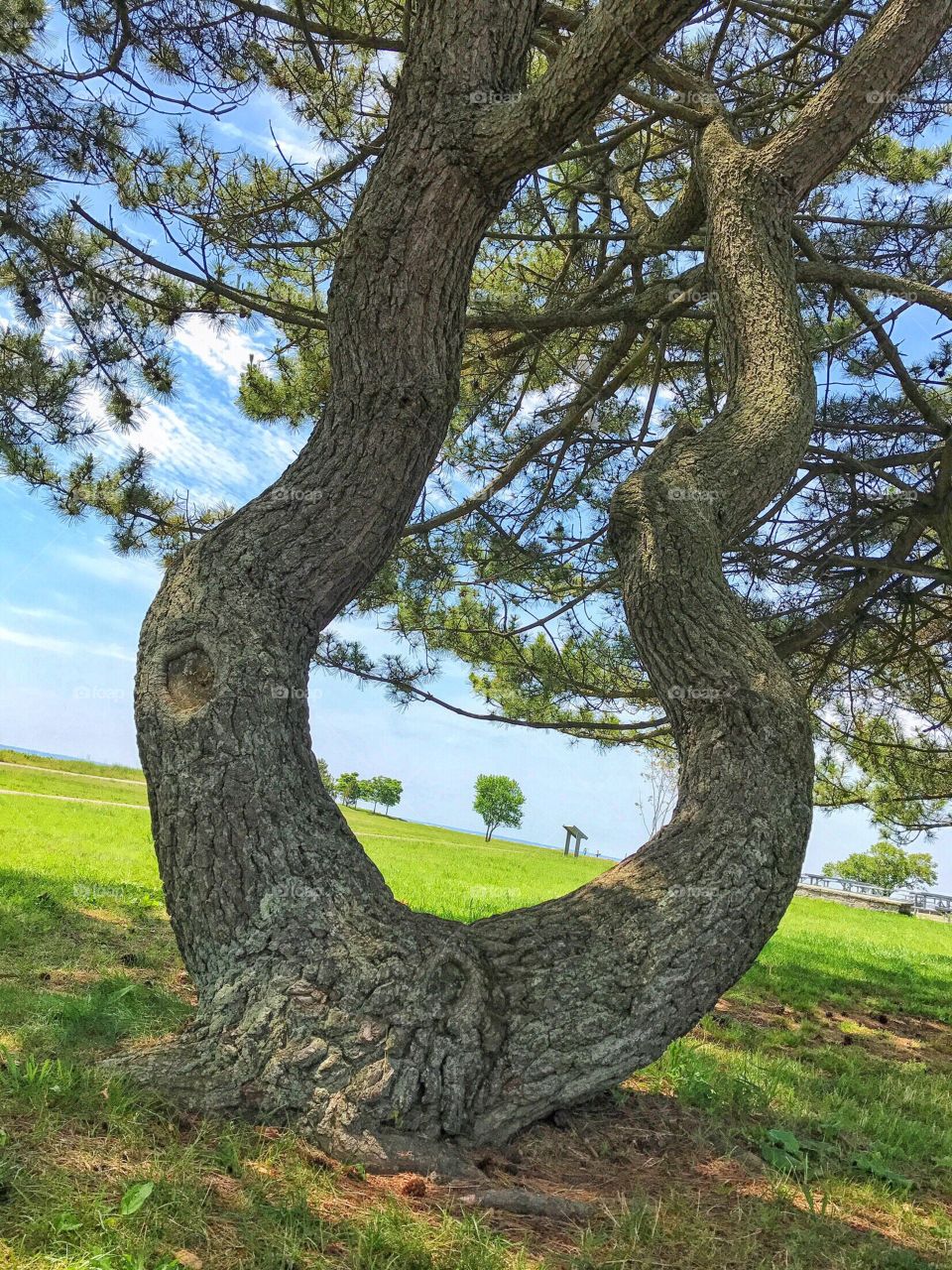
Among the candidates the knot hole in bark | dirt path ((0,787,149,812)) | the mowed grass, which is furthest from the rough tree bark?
dirt path ((0,787,149,812))

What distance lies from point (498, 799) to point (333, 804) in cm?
3635

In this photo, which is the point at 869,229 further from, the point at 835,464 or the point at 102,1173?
the point at 102,1173

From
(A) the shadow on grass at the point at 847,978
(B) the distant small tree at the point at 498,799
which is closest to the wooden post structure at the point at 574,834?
(B) the distant small tree at the point at 498,799

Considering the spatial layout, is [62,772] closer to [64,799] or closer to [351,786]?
[64,799]

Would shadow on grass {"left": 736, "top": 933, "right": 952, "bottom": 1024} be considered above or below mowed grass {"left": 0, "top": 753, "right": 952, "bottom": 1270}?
above

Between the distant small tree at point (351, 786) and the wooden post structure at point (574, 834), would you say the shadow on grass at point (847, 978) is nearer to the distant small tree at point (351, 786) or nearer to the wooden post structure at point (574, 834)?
the wooden post structure at point (574, 834)

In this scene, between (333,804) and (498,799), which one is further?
(498,799)

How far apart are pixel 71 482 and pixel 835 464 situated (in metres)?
4.72

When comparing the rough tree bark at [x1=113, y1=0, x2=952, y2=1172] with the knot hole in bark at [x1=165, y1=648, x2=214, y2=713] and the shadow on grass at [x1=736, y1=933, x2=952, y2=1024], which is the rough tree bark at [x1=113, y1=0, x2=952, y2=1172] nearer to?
the knot hole in bark at [x1=165, y1=648, x2=214, y2=713]

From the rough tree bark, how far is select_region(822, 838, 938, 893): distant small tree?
116 feet

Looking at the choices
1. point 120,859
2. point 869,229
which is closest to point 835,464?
point 869,229

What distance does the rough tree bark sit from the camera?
240 cm

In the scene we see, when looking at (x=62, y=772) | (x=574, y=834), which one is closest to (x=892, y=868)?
(x=574, y=834)

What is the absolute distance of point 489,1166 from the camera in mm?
2346
